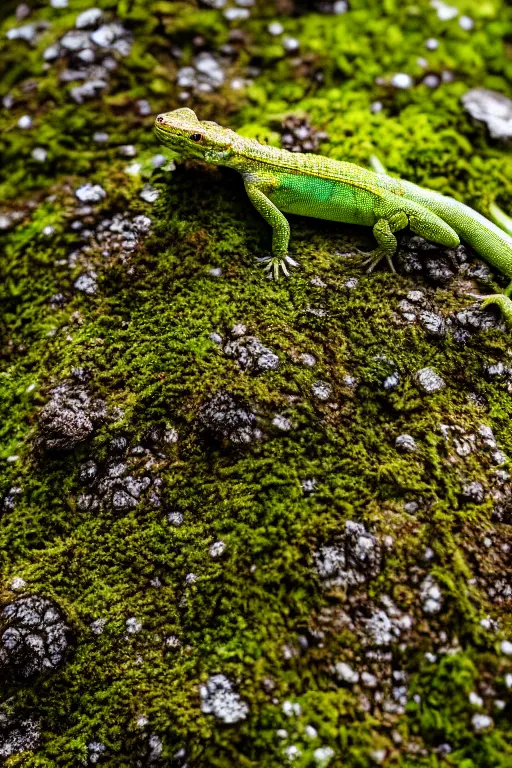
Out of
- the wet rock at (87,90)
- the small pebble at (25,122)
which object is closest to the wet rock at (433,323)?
the wet rock at (87,90)

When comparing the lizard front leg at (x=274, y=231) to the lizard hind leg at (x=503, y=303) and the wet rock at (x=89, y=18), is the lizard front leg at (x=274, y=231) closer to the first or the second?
the lizard hind leg at (x=503, y=303)

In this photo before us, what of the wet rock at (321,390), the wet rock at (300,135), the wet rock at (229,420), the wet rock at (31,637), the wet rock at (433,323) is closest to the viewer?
the wet rock at (31,637)

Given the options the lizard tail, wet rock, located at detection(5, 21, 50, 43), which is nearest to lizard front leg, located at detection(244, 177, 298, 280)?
the lizard tail

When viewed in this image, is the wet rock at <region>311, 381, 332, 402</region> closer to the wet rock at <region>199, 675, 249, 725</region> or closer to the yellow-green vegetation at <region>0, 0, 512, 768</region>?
the yellow-green vegetation at <region>0, 0, 512, 768</region>

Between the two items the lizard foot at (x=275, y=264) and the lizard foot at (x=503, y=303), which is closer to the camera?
the lizard foot at (x=503, y=303)

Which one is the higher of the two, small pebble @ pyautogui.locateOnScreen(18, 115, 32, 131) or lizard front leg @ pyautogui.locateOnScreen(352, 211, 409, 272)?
lizard front leg @ pyautogui.locateOnScreen(352, 211, 409, 272)
